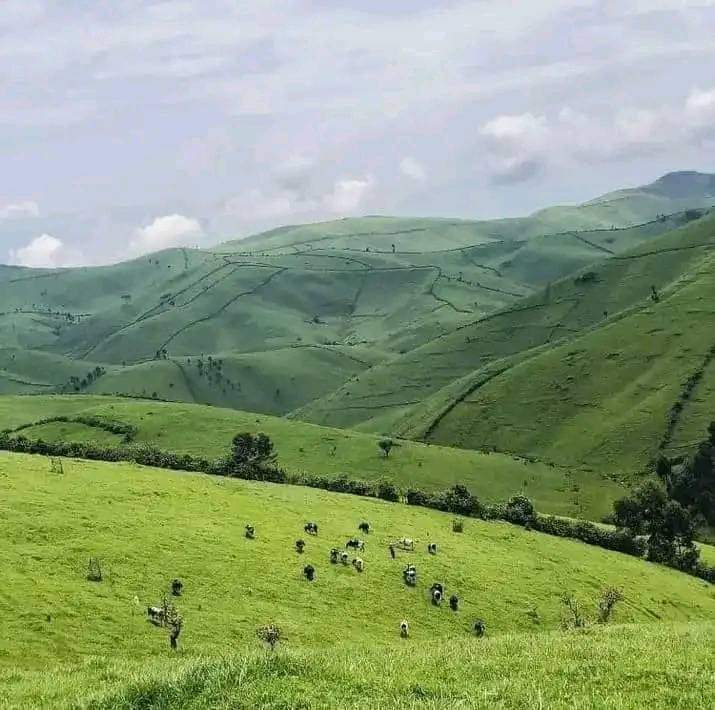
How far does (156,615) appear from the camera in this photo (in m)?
45.4

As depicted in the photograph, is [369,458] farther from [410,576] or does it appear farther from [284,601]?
[284,601]

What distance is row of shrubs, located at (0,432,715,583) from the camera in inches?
3664

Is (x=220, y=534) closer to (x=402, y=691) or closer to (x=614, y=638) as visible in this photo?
(x=614, y=638)

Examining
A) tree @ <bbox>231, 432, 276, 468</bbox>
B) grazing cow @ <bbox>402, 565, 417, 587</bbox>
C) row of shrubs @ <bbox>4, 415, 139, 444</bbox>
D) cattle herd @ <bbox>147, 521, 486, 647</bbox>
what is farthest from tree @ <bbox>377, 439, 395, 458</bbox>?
grazing cow @ <bbox>402, 565, 417, 587</bbox>

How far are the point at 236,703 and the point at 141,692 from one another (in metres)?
3.25

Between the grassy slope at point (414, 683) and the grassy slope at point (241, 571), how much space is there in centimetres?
2016

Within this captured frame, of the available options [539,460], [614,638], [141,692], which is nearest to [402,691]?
[141,692]

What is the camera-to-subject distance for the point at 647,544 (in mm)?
94000

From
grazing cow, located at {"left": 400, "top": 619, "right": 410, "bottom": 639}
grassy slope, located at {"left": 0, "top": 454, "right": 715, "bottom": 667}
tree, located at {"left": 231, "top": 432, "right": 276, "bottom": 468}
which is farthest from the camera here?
tree, located at {"left": 231, "top": 432, "right": 276, "bottom": 468}

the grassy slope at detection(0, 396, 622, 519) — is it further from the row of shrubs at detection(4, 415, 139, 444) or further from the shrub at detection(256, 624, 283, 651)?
the shrub at detection(256, 624, 283, 651)

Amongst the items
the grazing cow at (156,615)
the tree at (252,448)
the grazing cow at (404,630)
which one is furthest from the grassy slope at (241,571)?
the tree at (252,448)

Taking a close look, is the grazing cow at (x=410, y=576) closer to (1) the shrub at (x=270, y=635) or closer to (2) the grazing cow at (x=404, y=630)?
(2) the grazing cow at (x=404, y=630)

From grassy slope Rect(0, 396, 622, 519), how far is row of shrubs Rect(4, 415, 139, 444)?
68.6 inches

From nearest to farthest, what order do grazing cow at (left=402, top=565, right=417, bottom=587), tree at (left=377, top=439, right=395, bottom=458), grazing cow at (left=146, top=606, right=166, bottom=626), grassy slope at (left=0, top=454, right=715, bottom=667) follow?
grassy slope at (left=0, top=454, right=715, bottom=667) → grazing cow at (left=146, top=606, right=166, bottom=626) → grazing cow at (left=402, top=565, right=417, bottom=587) → tree at (left=377, top=439, right=395, bottom=458)
